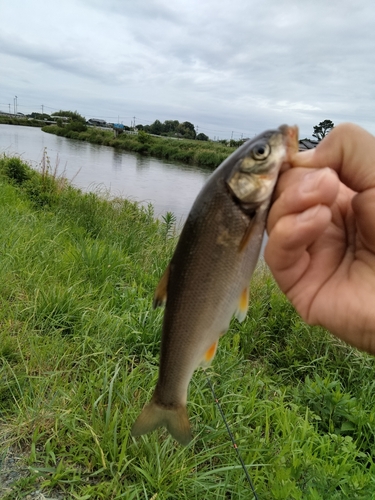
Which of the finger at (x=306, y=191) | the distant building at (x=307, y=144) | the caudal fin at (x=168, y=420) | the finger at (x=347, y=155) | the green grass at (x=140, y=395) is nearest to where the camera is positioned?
the finger at (x=306, y=191)

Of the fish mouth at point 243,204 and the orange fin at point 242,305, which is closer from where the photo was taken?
the fish mouth at point 243,204

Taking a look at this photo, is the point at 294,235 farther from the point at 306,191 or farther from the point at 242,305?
the point at 242,305

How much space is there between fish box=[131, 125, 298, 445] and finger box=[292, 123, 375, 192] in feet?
0.30

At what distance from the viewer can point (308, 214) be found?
1475mm

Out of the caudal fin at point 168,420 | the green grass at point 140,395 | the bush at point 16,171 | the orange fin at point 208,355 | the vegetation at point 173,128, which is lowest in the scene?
the green grass at point 140,395

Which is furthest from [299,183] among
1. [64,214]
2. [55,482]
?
[64,214]

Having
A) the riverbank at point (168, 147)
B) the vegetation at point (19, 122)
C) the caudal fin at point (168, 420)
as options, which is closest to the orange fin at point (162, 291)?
the caudal fin at point (168, 420)

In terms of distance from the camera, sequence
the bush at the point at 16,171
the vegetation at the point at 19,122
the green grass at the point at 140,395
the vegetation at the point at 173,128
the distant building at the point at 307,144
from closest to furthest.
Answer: the green grass at the point at 140,395 → the distant building at the point at 307,144 → the bush at the point at 16,171 → the vegetation at the point at 173,128 → the vegetation at the point at 19,122

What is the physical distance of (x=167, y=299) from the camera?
5.60ft

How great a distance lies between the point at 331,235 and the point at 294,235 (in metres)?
0.50

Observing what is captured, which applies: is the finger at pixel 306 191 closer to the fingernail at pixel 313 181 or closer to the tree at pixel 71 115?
the fingernail at pixel 313 181

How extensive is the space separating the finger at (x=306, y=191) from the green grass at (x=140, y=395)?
6.14 ft

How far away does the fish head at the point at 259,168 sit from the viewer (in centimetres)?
155

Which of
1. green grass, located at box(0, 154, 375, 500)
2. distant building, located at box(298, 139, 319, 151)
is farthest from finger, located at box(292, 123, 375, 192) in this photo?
distant building, located at box(298, 139, 319, 151)
